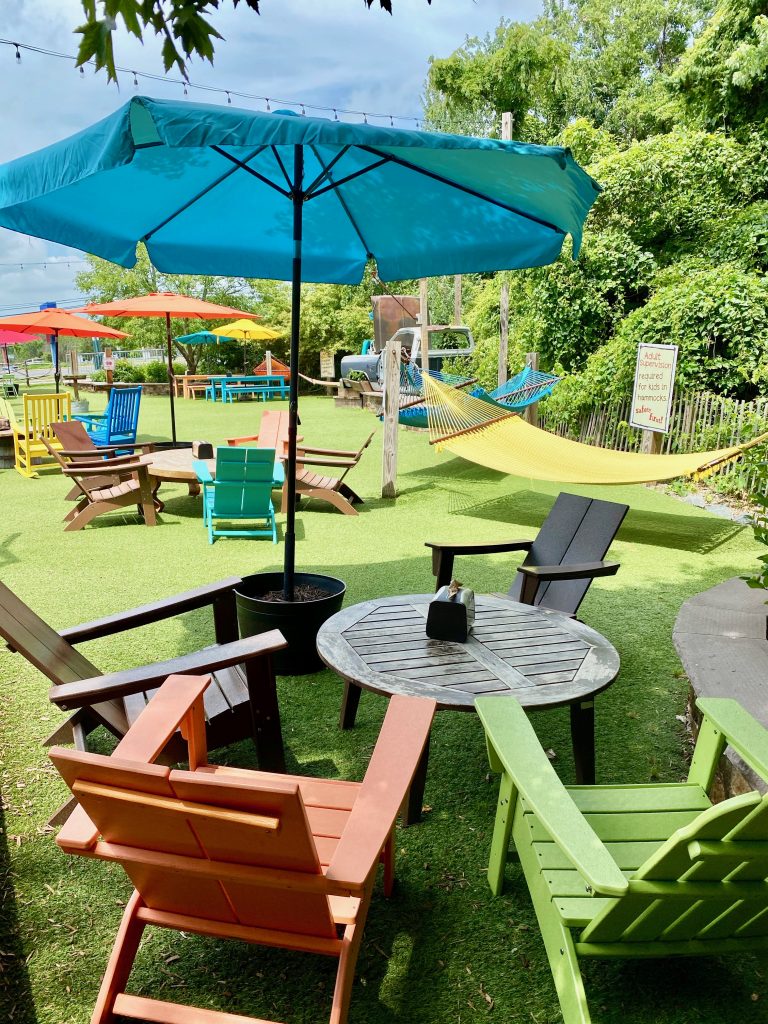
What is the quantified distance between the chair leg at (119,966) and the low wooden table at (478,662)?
92 centimetres

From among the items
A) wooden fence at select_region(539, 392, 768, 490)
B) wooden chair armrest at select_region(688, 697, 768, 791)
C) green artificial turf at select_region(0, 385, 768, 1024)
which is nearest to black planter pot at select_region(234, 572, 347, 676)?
green artificial turf at select_region(0, 385, 768, 1024)

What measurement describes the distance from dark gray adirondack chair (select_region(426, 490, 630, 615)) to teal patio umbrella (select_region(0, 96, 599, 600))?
0.91 metres

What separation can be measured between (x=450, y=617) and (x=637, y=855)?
113 centimetres

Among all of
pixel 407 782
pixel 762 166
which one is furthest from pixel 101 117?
pixel 762 166

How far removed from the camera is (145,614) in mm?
2764

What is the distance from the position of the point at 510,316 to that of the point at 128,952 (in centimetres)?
1331

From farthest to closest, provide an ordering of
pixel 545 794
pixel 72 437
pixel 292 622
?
1. pixel 72 437
2. pixel 292 622
3. pixel 545 794

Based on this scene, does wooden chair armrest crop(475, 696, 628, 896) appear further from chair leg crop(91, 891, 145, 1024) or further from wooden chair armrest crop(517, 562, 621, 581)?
wooden chair armrest crop(517, 562, 621, 581)

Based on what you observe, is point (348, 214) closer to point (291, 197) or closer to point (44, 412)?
point (291, 197)

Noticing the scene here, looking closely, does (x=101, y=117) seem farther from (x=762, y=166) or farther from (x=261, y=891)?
(x=762, y=166)

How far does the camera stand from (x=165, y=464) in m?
6.77

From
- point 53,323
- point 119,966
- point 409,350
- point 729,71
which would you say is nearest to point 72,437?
point 53,323

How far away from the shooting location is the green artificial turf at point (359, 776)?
1.81 metres

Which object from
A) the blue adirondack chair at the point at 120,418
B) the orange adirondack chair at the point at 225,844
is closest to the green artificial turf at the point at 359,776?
the orange adirondack chair at the point at 225,844
